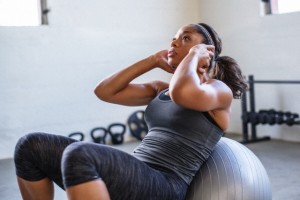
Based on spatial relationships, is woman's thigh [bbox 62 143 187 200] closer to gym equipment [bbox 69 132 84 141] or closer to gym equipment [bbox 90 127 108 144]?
gym equipment [bbox 69 132 84 141]

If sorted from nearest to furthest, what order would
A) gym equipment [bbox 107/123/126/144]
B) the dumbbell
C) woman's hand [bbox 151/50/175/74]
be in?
woman's hand [bbox 151/50/175/74] → the dumbbell → gym equipment [bbox 107/123/126/144]

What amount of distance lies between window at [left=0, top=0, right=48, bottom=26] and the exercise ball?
9.88 feet

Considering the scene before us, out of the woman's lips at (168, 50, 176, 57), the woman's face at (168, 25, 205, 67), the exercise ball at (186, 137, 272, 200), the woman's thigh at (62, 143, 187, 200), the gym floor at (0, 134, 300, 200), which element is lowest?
the gym floor at (0, 134, 300, 200)

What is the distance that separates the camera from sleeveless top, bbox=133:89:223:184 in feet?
4.98

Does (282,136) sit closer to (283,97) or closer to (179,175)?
(283,97)

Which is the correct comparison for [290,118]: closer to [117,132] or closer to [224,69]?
[117,132]

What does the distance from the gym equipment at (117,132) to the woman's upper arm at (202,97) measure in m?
3.17

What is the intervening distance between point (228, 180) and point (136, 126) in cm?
319

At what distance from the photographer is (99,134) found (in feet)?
15.1

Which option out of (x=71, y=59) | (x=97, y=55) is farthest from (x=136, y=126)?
(x=71, y=59)

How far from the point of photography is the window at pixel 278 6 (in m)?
4.25

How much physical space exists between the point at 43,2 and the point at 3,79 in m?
0.83

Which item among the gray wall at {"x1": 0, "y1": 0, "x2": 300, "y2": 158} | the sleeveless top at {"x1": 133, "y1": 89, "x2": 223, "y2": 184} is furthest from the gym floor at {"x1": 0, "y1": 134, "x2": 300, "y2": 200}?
the sleeveless top at {"x1": 133, "y1": 89, "x2": 223, "y2": 184}

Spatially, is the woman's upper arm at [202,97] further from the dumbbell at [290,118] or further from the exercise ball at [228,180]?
the dumbbell at [290,118]
